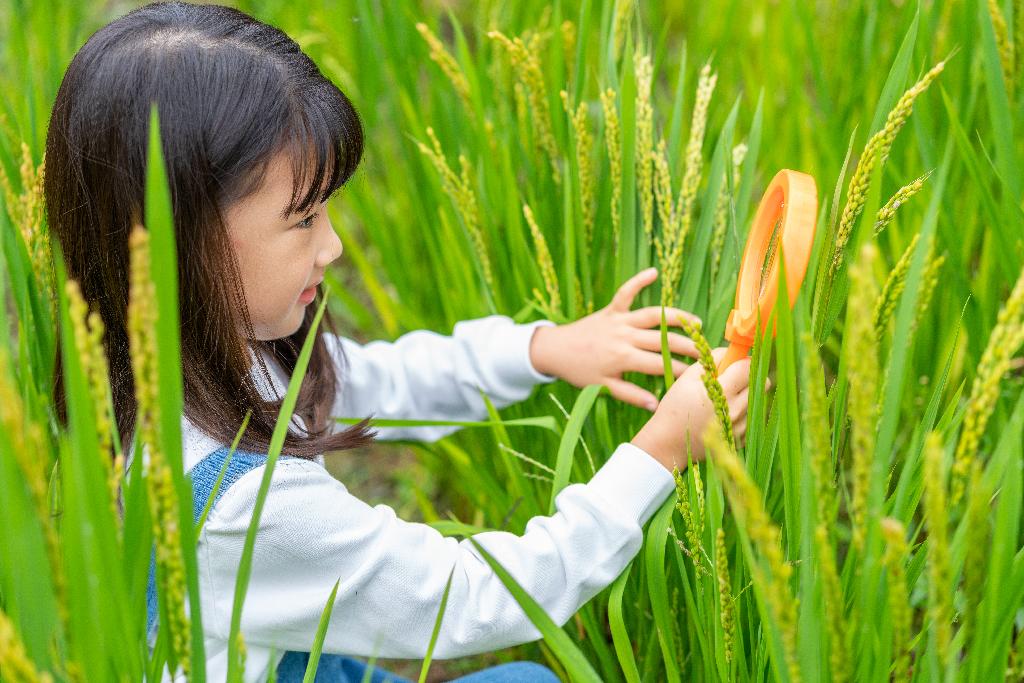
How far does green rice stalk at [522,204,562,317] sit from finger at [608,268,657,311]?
0.27ft

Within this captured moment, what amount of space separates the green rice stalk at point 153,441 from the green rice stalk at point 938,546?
493mm

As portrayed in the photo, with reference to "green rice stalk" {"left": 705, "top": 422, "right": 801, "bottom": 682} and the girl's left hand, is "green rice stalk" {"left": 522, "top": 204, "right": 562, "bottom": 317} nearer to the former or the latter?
the girl's left hand

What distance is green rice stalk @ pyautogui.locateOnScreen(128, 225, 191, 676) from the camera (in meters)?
0.64

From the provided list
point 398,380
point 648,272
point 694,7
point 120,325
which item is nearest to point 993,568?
point 648,272

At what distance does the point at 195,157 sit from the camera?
1.15 m

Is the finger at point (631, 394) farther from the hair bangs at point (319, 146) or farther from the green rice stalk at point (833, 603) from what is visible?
the green rice stalk at point (833, 603)

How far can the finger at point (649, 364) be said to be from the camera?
4.54 ft

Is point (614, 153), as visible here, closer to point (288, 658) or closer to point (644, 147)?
point (644, 147)

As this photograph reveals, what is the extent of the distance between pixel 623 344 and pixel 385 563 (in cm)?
45

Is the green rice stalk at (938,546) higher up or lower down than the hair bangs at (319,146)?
lower down

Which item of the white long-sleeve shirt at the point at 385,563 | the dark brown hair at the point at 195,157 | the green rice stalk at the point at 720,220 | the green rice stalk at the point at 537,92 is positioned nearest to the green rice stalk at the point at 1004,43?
the green rice stalk at the point at 720,220

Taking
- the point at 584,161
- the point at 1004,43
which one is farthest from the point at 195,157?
the point at 1004,43

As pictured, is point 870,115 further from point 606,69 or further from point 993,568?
point 993,568

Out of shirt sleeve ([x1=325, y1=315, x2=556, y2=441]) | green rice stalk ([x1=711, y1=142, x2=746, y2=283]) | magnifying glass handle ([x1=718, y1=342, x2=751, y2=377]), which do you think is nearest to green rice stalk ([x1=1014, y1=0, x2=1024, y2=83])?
green rice stalk ([x1=711, y1=142, x2=746, y2=283])
